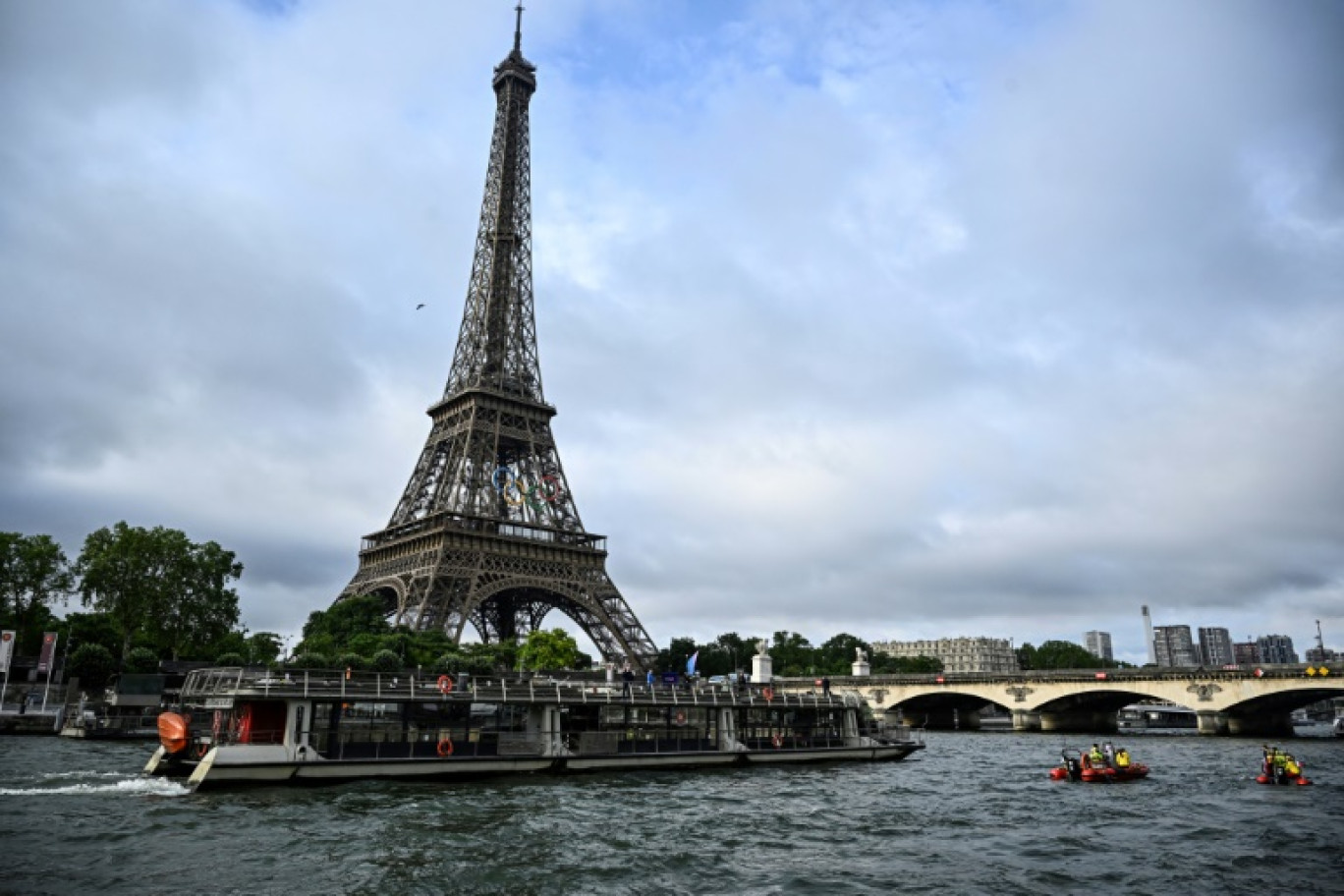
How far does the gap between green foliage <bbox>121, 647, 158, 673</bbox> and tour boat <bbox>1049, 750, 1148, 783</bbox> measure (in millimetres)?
71618

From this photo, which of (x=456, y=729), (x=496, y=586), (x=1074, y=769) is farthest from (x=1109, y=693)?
(x=456, y=729)

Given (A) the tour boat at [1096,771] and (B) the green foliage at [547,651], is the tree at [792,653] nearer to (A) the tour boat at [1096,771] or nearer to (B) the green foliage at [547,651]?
(B) the green foliage at [547,651]

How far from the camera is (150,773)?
40406mm

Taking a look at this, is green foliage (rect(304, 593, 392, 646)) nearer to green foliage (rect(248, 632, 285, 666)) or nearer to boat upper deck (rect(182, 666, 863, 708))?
A: green foliage (rect(248, 632, 285, 666))

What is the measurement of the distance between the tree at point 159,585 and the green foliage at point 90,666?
17.4 feet

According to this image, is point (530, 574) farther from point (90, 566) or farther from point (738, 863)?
point (738, 863)

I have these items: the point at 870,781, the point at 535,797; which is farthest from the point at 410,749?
the point at 870,781

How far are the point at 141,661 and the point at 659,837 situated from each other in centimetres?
6925

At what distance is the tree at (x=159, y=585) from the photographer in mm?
89938

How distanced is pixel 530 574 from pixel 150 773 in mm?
53018

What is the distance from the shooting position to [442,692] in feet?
138

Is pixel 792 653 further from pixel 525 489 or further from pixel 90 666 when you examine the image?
pixel 90 666

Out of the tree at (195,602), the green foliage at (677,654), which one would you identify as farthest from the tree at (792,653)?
the tree at (195,602)

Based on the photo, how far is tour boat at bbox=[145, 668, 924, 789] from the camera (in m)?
38.1
